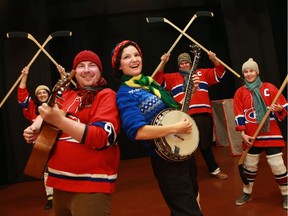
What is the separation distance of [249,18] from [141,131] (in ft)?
14.1

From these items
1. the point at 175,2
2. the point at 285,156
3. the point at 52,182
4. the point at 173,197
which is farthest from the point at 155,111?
the point at 175,2

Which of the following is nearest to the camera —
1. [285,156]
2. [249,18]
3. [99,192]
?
[99,192]

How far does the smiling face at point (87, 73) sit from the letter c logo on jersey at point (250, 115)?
5.65 ft

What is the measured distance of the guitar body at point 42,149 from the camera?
60.1 inches

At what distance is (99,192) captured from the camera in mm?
1466

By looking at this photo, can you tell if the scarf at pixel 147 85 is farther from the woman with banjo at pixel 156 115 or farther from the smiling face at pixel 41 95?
the smiling face at pixel 41 95

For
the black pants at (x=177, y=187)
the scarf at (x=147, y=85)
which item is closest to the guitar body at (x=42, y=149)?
the scarf at (x=147, y=85)

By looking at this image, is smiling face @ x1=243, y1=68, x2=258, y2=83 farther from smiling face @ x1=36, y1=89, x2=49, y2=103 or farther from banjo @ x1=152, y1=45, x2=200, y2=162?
smiling face @ x1=36, y1=89, x2=49, y2=103

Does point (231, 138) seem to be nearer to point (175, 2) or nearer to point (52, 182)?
point (175, 2)

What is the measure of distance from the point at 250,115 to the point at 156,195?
1.37 meters

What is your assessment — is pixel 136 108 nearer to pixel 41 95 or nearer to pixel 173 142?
pixel 173 142

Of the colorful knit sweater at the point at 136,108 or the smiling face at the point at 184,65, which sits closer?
the colorful knit sweater at the point at 136,108

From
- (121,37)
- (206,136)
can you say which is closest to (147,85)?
(206,136)

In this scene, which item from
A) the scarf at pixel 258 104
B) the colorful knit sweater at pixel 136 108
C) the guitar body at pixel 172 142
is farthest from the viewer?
the scarf at pixel 258 104
